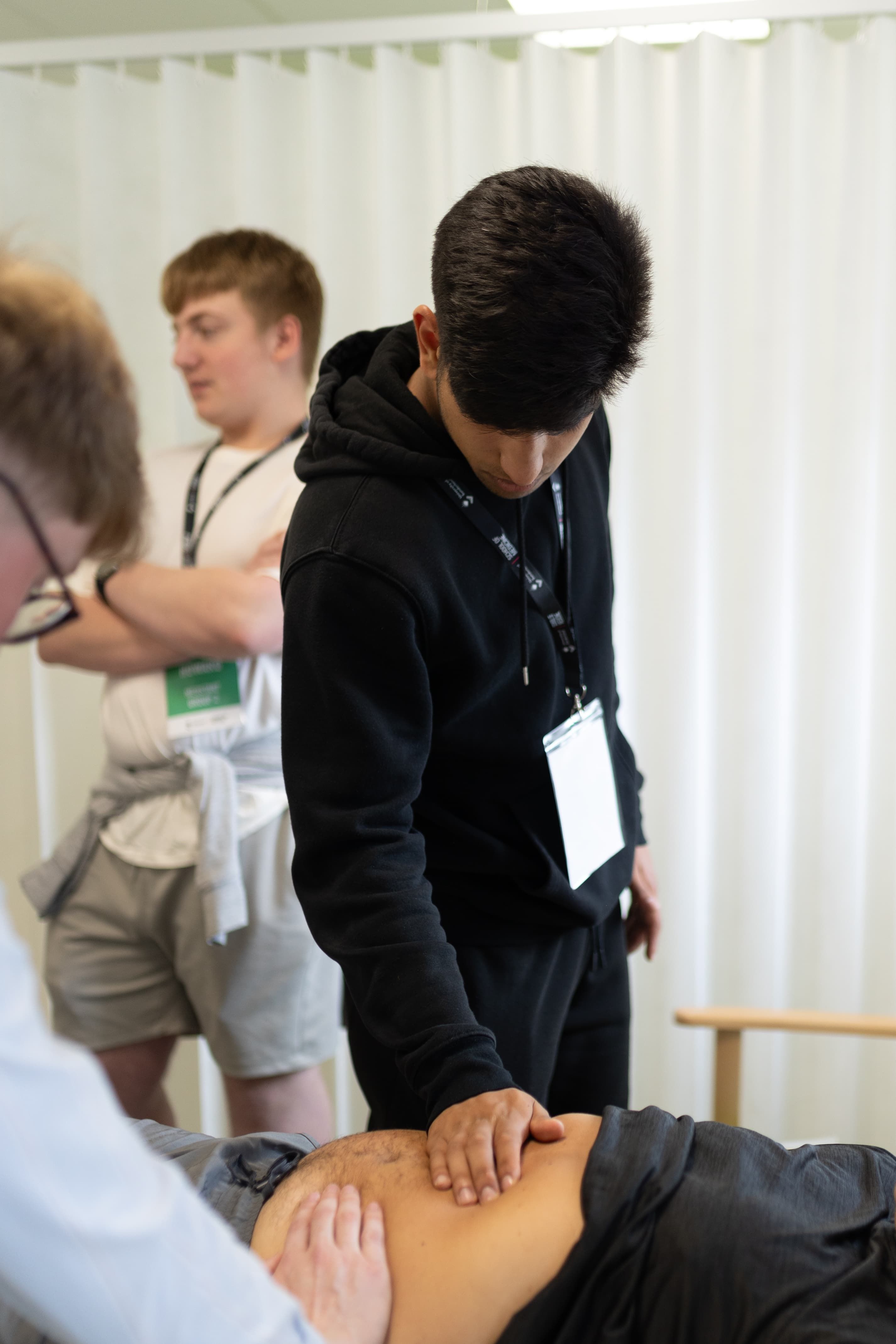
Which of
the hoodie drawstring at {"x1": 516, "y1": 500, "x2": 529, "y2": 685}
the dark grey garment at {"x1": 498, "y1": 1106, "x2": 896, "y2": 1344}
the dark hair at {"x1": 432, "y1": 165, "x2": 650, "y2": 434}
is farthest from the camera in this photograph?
the hoodie drawstring at {"x1": 516, "y1": 500, "x2": 529, "y2": 685}

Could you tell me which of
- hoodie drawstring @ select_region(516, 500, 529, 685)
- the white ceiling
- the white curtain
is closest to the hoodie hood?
hoodie drawstring @ select_region(516, 500, 529, 685)

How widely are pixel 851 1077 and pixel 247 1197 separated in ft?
5.74

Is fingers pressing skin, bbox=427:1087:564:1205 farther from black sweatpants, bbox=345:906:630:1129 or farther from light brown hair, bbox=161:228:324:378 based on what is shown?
light brown hair, bbox=161:228:324:378

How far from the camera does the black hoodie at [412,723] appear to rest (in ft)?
3.90

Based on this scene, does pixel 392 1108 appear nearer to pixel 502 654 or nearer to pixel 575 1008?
pixel 575 1008

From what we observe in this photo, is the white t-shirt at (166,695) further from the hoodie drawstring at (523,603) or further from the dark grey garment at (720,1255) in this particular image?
the dark grey garment at (720,1255)

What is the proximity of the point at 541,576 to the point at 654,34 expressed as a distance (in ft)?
4.81

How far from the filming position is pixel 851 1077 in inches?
96.6

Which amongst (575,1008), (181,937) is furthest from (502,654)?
(181,937)

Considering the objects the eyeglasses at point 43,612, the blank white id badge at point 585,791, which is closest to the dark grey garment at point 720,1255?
the blank white id badge at point 585,791

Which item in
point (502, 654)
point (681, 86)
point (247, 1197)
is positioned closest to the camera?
point (247, 1197)

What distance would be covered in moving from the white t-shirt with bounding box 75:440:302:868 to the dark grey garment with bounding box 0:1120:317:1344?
0.67 meters

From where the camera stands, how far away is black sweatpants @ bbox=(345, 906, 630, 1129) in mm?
1420

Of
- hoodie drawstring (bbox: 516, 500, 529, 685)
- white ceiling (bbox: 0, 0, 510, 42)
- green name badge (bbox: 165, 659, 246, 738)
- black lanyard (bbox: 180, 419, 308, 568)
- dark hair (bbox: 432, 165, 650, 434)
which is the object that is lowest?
green name badge (bbox: 165, 659, 246, 738)
